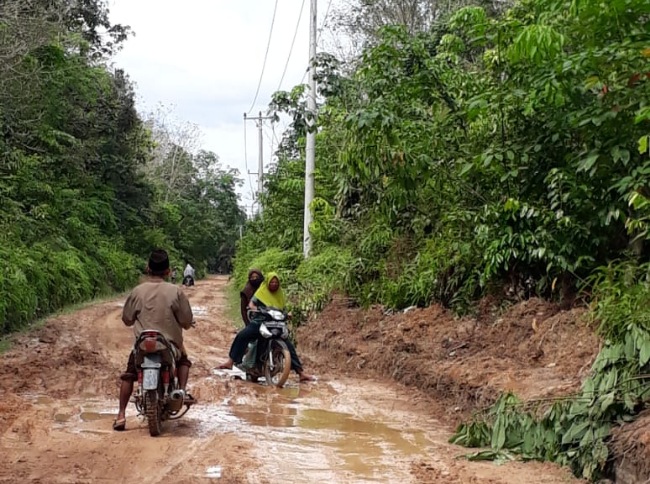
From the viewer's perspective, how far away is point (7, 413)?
779 centimetres

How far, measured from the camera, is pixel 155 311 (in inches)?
286

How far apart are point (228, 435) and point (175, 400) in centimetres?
64

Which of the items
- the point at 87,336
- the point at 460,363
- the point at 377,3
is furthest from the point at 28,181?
the point at 460,363

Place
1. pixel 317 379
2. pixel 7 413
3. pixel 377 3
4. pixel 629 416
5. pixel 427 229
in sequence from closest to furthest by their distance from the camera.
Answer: pixel 629 416 < pixel 7 413 < pixel 317 379 < pixel 427 229 < pixel 377 3

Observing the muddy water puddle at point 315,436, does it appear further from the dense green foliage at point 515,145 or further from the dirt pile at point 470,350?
the dense green foliage at point 515,145

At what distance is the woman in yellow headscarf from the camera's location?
35.0 ft

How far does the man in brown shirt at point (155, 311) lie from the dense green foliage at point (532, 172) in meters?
3.04

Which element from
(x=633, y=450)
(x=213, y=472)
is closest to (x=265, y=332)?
(x=213, y=472)

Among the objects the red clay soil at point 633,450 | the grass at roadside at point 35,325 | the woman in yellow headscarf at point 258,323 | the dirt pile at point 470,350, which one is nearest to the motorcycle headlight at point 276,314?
the woman in yellow headscarf at point 258,323

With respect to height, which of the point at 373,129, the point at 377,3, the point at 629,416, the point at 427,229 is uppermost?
the point at 377,3

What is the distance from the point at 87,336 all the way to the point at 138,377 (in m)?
8.52

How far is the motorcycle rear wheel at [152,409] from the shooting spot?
7031 mm

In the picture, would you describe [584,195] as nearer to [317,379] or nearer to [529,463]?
[529,463]

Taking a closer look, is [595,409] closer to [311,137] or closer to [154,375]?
[154,375]
